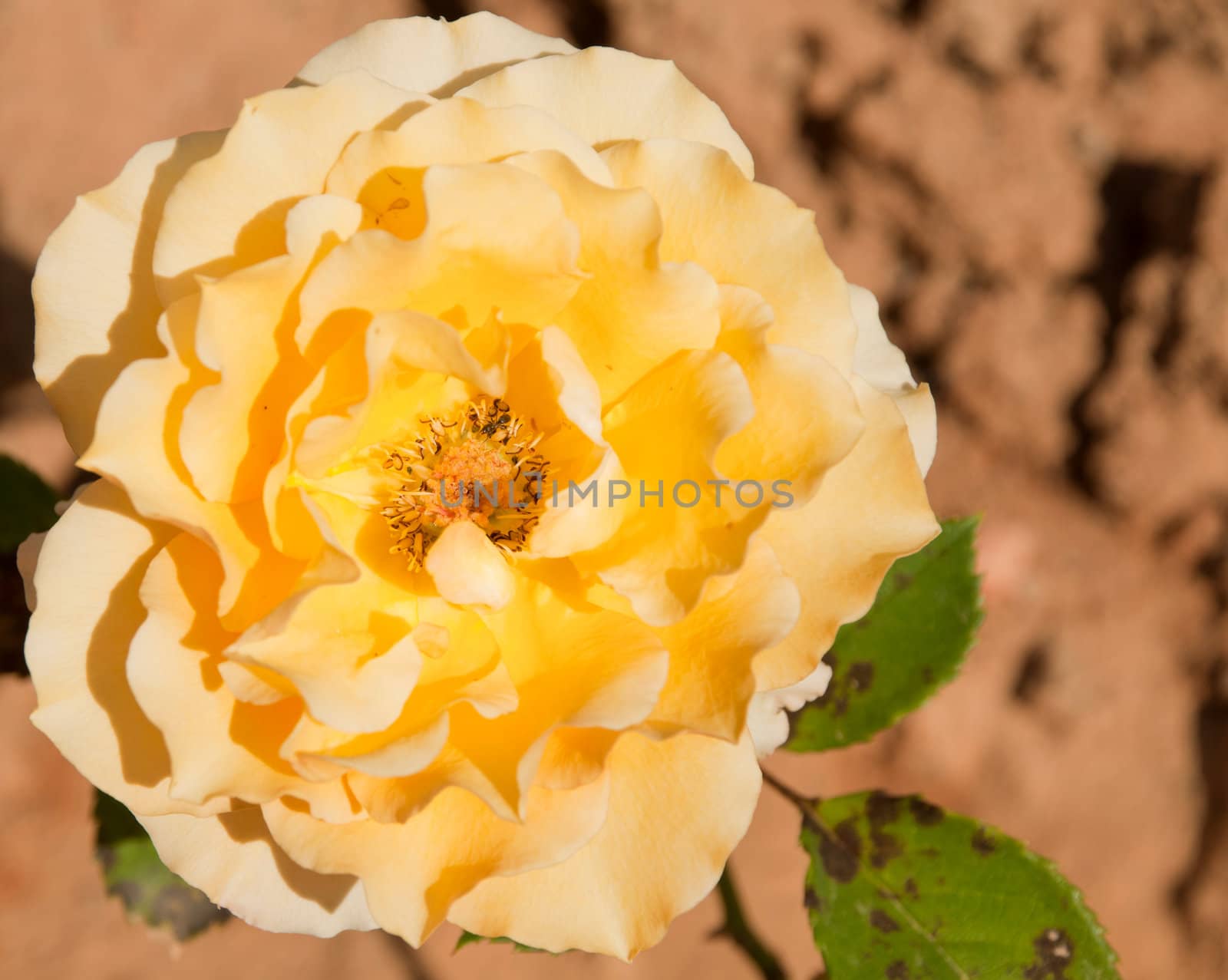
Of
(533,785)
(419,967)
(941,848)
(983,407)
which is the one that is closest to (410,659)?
(533,785)

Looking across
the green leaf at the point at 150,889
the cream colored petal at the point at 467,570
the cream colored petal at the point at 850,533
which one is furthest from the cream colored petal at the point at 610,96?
the green leaf at the point at 150,889

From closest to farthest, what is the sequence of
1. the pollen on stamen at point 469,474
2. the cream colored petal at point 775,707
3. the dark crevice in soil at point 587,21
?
the cream colored petal at point 775,707 → the pollen on stamen at point 469,474 → the dark crevice in soil at point 587,21

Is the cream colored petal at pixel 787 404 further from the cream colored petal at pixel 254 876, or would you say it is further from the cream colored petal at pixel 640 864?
the cream colored petal at pixel 254 876

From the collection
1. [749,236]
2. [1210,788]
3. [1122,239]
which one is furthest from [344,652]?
[1210,788]

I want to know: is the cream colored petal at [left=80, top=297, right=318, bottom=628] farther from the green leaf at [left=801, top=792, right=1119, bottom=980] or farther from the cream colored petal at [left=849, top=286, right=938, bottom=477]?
the green leaf at [left=801, top=792, right=1119, bottom=980]

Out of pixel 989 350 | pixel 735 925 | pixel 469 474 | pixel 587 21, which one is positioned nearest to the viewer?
pixel 469 474

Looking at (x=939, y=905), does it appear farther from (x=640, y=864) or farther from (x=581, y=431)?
(x=581, y=431)

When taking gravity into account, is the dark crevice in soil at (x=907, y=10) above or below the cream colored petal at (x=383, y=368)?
above
